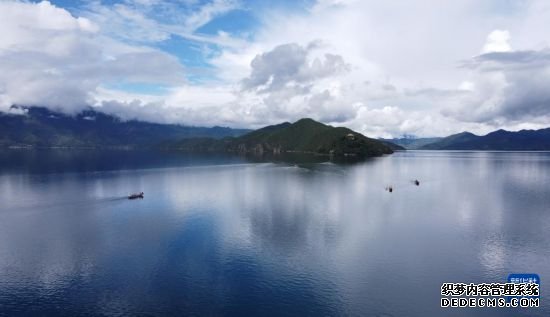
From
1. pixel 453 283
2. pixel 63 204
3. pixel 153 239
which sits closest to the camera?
pixel 453 283

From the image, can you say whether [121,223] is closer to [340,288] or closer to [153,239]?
[153,239]

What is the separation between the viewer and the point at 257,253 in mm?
77062

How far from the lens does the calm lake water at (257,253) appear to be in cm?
5519

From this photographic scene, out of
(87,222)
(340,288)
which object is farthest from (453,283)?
(87,222)

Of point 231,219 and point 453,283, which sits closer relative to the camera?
point 453,283

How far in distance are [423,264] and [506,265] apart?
1730cm

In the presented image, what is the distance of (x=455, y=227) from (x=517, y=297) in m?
48.4

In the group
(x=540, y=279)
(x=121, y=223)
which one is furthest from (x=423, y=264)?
(x=121, y=223)

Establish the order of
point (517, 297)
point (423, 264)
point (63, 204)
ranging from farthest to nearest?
point (63, 204) < point (423, 264) < point (517, 297)

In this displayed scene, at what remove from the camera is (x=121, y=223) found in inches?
4114

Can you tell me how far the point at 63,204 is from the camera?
130 m

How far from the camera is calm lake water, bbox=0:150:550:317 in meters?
55.2

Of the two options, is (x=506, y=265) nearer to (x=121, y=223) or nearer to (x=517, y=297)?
(x=517, y=297)

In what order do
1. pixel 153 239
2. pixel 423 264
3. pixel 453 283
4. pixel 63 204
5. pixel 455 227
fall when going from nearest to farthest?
pixel 453 283, pixel 423 264, pixel 153 239, pixel 455 227, pixel 63 204
